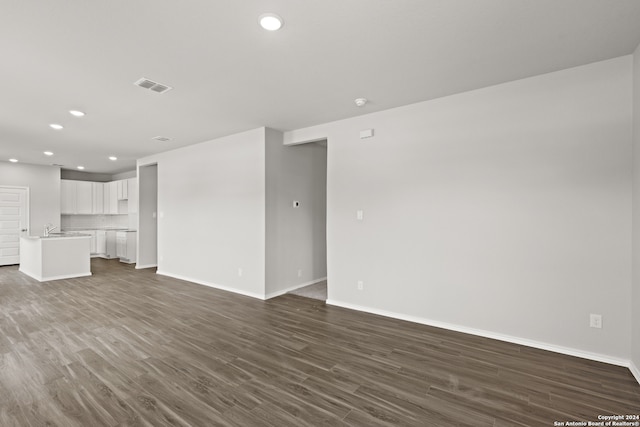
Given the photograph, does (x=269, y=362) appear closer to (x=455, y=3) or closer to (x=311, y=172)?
(x=455, y=3)

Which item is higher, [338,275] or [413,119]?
[413,119]

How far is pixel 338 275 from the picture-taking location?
4418mm

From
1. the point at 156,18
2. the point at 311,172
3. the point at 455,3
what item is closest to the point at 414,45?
the point at 455,3

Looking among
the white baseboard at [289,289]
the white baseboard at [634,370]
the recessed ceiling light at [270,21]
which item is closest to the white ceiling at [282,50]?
the recessed ceiling light at [270,21]

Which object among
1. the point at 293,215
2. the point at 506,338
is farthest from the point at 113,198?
the point at 506,338

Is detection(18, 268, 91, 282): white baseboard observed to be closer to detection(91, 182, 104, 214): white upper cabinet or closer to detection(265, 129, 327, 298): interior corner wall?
detection(91, 182, 104, 214): white upper cabinet

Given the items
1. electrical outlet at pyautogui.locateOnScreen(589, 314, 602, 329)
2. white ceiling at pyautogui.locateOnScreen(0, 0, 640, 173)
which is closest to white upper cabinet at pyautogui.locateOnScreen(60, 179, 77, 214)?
white ceiling at pyautogui.locateOnScreen(0, 0, 640, 173)

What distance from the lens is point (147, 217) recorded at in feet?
24.7

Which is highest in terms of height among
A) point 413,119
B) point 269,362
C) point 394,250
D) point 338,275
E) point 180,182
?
point 413,119

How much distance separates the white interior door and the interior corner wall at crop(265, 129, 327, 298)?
25.0ft

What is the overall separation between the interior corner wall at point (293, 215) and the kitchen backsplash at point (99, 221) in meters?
6.35

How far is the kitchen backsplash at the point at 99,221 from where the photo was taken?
9.23 m

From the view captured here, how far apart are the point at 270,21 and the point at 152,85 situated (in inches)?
68.8

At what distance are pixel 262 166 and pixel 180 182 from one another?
8.05ft
